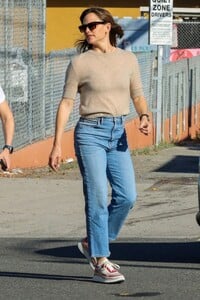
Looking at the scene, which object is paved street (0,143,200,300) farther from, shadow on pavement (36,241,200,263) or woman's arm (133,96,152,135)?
woman's arm (133,96,152,135)

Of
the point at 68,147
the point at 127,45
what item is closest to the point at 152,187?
the point at 68,147

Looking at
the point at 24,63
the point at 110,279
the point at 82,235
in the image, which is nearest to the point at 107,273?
the point at 110,279

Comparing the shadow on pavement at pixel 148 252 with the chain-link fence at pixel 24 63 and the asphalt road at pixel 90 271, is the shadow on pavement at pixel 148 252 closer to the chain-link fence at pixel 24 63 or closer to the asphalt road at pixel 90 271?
the asphalt road at pixel 90 271

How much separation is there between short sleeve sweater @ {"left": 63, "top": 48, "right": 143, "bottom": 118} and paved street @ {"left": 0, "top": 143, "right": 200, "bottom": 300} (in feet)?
4.06

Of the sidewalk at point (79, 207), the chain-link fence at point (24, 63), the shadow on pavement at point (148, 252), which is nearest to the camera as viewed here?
the shadow on pavement at point (148, 252)

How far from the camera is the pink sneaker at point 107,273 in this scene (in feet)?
24.1

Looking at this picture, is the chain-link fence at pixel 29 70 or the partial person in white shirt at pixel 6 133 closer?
the partial person in white shirt at pixel 6 133

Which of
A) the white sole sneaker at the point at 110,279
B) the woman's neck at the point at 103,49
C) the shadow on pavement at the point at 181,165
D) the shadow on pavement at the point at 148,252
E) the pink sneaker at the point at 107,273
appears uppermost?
the woman's neck at the point at 103,49

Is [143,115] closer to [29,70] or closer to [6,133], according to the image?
[6,133]

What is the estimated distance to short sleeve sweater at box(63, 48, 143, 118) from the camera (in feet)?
24.1

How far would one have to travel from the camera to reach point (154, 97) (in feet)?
69.7

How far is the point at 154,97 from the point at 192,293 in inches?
561

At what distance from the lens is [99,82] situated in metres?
7.34

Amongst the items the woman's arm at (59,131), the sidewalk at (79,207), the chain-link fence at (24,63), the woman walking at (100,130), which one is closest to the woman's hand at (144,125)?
the woman walking at (100,130)
